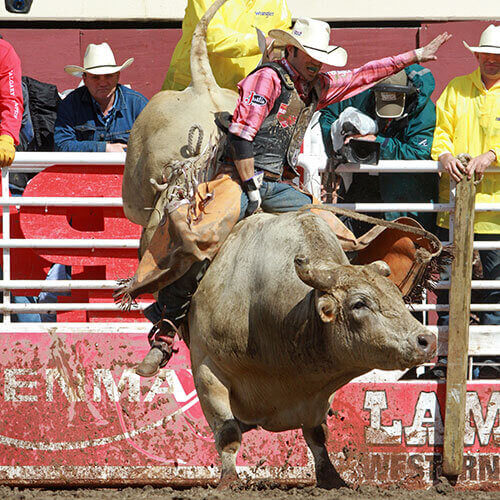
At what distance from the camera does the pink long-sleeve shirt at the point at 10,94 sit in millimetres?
6508

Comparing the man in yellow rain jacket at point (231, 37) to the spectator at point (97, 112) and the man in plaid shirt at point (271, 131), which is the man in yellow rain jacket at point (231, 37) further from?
the man in plaid shirt at point (271, 131)

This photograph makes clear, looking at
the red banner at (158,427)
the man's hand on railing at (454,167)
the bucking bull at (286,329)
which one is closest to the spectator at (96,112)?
the red banner at (158,427)

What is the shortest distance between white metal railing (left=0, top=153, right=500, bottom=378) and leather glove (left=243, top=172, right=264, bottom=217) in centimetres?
130

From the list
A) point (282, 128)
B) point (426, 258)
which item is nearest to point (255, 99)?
point (282, 128)

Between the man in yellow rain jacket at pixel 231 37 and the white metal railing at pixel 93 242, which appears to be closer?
the white metal railing at pixel 93 242

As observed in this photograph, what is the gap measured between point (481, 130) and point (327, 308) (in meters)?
2.88

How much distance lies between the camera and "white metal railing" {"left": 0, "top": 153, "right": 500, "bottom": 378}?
20.7 ft

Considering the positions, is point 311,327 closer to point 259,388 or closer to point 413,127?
point 259,388

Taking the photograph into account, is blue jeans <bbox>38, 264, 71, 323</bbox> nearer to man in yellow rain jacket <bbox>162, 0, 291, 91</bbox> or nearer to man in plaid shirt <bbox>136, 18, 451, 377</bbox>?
man in yellow rain jacket <bbox>162, 0, 291, 91</bbox>

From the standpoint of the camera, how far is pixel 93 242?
6.48 m

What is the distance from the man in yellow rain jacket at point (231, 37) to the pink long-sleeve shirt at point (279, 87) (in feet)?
4.20

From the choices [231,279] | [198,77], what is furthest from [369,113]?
[231,279]

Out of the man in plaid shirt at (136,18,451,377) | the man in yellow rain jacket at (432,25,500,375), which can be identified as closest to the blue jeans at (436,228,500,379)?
the man in yellow rain jacket at (432,25,500,375)

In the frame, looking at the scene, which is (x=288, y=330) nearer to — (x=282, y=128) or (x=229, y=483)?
(x=229, y=483)
